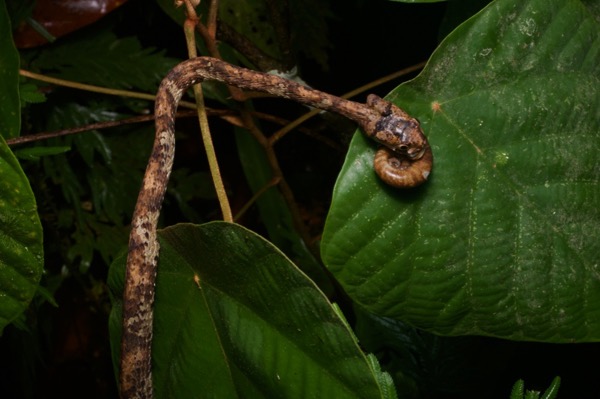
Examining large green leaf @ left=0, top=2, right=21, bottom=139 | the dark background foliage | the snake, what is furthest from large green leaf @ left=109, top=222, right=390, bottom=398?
the dark background foliage

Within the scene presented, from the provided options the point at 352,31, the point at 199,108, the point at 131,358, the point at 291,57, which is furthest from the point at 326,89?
the point at 131,358

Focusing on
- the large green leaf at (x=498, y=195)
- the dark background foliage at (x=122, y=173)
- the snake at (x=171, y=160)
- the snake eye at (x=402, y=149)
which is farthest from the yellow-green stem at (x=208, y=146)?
the dark background foliage at (x=122, y=173)

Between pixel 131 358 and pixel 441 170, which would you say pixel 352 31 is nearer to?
pixel 441 170

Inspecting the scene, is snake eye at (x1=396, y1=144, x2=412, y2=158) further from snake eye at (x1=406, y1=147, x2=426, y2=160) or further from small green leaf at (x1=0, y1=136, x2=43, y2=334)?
small green leaf at (x1=0, y1=136, x2=43, y2=334)

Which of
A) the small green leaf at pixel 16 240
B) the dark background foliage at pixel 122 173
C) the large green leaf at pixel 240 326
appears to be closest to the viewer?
the large green leaf at pixel 240 326

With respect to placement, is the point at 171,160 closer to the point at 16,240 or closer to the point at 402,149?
the point at 16,240

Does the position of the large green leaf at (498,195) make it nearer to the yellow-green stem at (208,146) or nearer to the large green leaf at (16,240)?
the yellow-green stem at (208,146)
